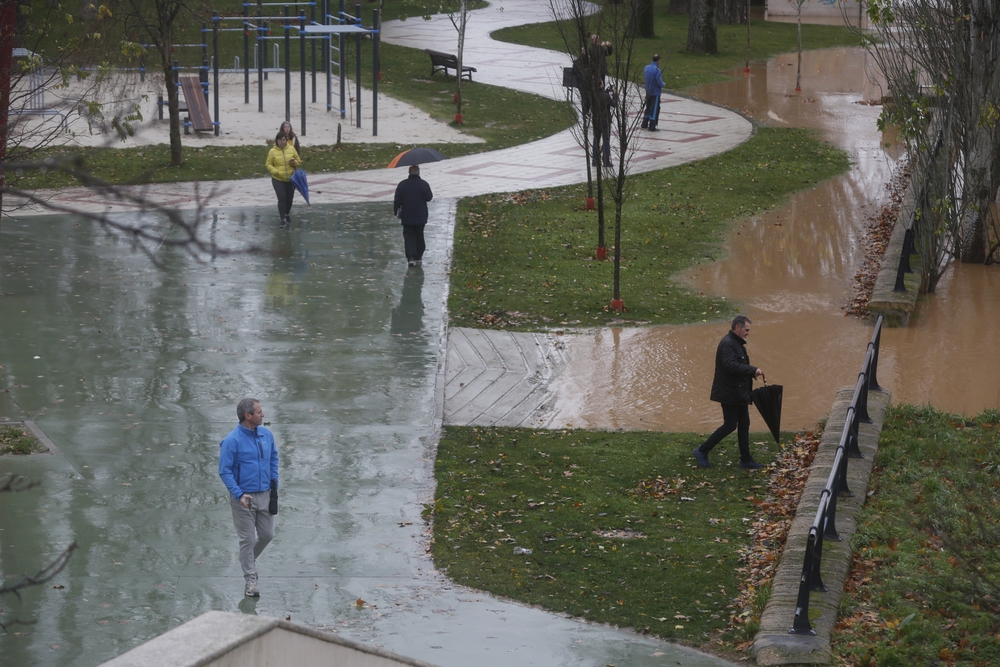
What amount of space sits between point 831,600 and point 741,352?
11.3 ft

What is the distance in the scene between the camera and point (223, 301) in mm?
16422

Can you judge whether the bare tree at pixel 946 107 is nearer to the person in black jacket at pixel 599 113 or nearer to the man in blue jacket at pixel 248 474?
the person in black jacket at pixel 599 113

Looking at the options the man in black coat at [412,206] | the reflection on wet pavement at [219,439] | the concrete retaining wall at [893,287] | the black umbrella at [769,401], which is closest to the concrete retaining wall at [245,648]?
the reflection on wet pavement at [219,439]

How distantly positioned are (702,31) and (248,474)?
119ft

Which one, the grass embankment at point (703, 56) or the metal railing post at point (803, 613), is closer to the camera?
the metal railing post at point (803, 613)

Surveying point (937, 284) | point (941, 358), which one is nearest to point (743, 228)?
point (937, 284)

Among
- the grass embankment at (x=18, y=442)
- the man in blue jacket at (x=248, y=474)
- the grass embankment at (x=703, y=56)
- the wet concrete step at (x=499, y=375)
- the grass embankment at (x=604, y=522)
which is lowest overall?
the grass embankment at (x=604, y=522)

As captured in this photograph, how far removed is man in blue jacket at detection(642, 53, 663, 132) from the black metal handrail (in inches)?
665

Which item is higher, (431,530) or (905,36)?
(905,36)

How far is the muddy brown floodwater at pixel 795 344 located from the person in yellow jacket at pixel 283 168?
7.03 metres

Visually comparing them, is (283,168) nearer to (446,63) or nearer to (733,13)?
(446,63)

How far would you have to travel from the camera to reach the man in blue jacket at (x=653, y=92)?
28.1m

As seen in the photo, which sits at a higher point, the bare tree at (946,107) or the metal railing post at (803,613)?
the bare tree at (946,107)

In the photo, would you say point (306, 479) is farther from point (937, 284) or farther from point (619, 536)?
point (937, 284)
